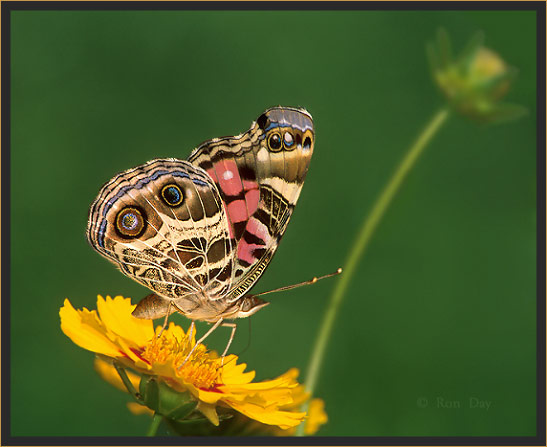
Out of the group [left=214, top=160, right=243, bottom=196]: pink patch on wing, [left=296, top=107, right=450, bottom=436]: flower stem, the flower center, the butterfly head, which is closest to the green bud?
[left=296, top=107, right=450, bottom=436]: flower stem

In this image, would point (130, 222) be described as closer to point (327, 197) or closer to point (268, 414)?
point (268, 414)

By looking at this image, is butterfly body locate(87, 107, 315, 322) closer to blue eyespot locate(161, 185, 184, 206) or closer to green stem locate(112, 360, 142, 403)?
blue eyespot locate(161, 185, 184, 206)

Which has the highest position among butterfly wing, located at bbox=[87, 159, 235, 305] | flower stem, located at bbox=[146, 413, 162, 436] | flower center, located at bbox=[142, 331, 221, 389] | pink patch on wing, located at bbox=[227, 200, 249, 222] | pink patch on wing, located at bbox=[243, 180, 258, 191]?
pink patch on wing, located at bbox=[243, 180, 258, 191]

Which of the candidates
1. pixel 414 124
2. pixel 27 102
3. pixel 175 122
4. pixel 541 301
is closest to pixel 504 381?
pixel 541 301

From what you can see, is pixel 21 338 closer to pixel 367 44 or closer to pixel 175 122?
pixel 175 122

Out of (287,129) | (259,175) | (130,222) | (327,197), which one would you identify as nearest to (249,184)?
(259,175)
